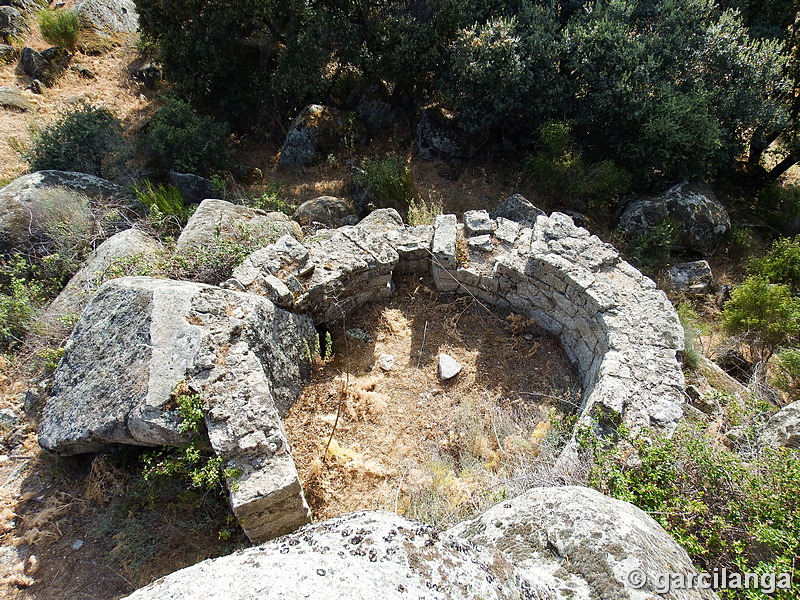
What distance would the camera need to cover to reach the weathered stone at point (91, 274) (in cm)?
565

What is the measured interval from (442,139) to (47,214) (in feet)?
24.1

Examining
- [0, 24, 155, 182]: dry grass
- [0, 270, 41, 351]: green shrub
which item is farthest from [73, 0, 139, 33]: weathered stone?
[0, 270, 41, 351]: green shrub


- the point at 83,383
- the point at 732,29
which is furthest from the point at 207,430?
the point at 732,29

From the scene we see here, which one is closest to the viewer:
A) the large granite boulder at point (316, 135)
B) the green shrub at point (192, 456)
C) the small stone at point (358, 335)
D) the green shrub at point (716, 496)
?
the green shrub at point (716, 496)

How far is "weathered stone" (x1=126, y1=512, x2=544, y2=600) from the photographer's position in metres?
2.03

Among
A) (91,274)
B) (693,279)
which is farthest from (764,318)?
(91,274)

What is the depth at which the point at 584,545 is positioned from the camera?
8.42 ft

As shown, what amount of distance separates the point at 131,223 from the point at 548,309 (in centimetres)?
638

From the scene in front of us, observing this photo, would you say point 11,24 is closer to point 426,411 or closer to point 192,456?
point 192,456

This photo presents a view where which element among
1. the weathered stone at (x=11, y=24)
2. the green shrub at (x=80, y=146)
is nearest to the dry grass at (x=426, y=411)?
the green shrub at (x=80, y=146)

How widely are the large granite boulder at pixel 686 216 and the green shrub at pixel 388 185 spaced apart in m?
4.09

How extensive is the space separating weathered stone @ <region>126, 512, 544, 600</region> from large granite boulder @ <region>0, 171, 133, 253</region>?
636 cm

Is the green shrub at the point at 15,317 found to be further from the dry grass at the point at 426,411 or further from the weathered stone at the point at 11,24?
the weathered stone at the point at 11,24

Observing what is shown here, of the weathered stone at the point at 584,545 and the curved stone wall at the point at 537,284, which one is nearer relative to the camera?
the weathered stone at the point at 584,545
